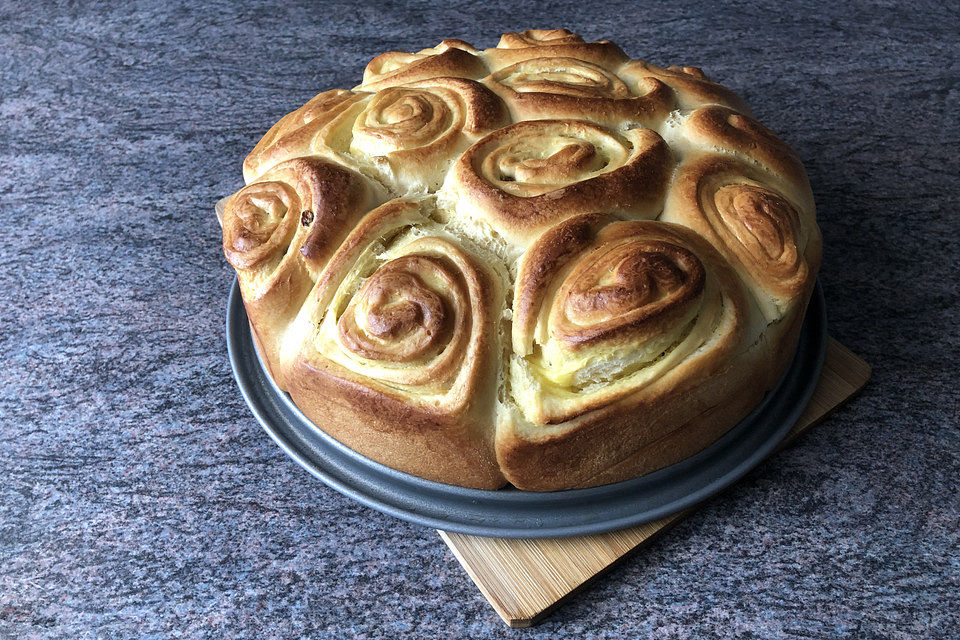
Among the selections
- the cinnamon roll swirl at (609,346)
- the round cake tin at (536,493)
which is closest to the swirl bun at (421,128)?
the cinnamon roll swirl at (609,346)

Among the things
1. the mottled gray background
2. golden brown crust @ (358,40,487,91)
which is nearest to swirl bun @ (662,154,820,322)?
the mottled gray background

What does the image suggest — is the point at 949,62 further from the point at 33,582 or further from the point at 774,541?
the point at 33,582

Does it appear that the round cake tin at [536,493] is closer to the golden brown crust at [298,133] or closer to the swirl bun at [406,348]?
the swirl bun at [406,348]

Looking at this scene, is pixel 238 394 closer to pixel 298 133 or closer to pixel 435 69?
pixel 298 133

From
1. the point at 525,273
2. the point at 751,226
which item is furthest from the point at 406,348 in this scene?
the point at 751,226

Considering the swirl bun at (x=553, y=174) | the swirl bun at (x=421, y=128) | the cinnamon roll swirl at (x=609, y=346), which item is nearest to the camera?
the cinnamon roll swirl at (x=609, y=346)

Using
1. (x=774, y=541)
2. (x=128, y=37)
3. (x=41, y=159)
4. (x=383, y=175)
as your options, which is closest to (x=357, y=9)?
(x=128, y=37)
